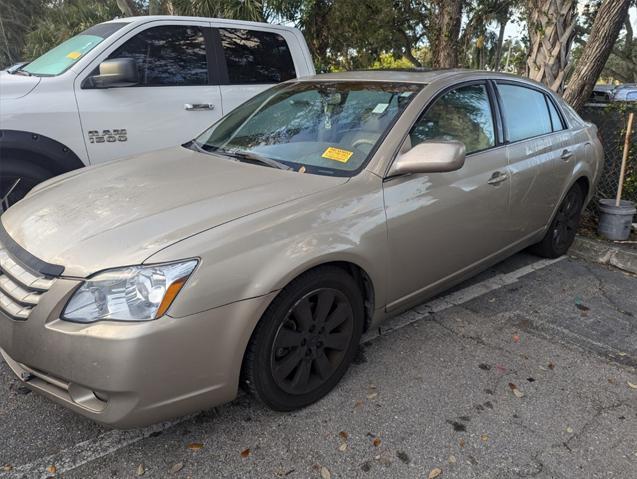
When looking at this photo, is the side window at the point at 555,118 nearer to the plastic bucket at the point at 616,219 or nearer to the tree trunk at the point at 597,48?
the plastic bucket at the point at 616,219

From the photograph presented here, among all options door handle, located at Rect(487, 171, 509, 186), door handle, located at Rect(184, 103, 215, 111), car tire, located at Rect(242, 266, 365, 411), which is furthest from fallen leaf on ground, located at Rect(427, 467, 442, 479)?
door handle, located at Rect(184, 103, 215, 111)

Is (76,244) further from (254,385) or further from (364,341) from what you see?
(364,341)

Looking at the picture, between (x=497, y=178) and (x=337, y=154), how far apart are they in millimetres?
1215

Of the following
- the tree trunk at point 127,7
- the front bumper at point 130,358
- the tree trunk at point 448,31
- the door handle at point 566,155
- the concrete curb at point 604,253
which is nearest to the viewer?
the front bumper at point 130,358

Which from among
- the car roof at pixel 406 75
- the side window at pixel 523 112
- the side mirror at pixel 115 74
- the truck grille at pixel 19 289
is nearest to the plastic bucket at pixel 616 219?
the side window at pixel 523 112

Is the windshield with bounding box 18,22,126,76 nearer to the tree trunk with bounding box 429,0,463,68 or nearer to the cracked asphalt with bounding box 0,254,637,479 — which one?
the cracked asphalt with bounding box 0,254,637,479

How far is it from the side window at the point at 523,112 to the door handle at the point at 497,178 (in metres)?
0.34

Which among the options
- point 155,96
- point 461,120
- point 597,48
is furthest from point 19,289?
point 597,48

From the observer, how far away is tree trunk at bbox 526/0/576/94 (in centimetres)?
600

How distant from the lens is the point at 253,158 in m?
2.99

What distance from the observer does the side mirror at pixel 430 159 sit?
2.63 metres

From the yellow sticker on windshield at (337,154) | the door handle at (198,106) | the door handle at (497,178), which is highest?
the door handle at (198,106)

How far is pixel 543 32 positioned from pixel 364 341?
16.1 ft

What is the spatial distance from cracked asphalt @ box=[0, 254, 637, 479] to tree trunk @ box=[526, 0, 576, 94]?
3976 millimetres
